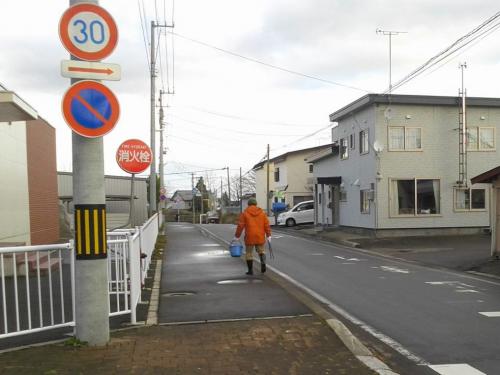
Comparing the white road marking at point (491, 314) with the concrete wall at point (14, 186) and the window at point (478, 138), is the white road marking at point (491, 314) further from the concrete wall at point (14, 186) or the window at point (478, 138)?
the window at point (478, 138)

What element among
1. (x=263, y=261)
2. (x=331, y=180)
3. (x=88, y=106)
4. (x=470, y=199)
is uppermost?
(x=88, y=106)

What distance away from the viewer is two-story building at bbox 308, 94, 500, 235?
78.2 ft

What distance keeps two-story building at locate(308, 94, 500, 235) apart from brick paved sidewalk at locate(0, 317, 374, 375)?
18.4 metres

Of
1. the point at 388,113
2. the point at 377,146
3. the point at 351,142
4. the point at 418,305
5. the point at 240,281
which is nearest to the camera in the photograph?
the point at 418,305

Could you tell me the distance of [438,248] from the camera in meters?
19.2

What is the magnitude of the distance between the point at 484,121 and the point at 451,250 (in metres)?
9.04

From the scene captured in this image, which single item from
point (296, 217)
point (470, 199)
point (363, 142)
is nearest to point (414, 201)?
point (470, 199)

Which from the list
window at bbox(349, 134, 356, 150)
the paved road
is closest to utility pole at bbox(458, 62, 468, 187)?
window at bbox(349, 134, 356, 150)

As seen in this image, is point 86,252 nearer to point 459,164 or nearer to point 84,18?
point 84,18

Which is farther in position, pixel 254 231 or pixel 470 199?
pixel 470 199

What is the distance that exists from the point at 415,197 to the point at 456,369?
1972 cm

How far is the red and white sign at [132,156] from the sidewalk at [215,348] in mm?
3809

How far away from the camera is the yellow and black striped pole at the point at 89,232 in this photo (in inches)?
218

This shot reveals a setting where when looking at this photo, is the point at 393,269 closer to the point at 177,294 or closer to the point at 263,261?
the point at 263,261
